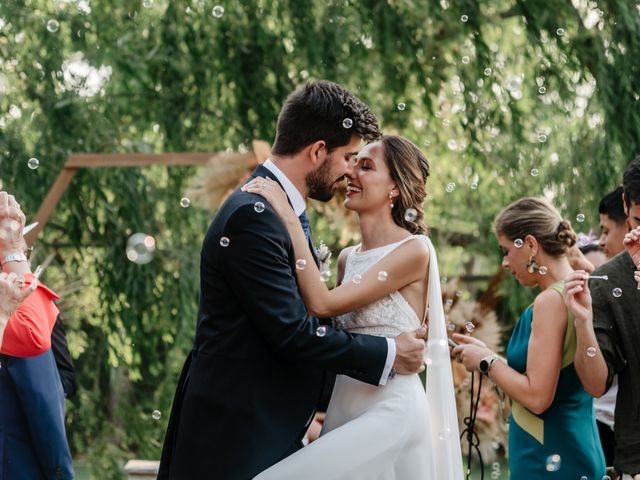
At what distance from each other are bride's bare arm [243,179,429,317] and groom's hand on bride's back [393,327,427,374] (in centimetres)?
19

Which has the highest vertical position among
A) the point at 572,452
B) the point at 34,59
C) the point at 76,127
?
the point at 34,59

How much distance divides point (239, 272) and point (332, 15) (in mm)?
4551

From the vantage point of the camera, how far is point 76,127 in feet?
24.4

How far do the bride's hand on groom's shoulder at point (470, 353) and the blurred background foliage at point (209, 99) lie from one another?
343 centimetres

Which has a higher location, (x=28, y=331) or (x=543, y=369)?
(x=28, y=331)

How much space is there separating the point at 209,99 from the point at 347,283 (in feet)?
14.5

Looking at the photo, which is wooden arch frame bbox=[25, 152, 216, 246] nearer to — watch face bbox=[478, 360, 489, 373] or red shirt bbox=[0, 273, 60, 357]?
red shirt bbox=[0, 273, 60, 357]

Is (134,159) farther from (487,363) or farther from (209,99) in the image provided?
(487,363)

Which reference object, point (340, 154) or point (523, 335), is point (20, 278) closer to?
point (340, 154)

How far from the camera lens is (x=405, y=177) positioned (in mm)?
3654

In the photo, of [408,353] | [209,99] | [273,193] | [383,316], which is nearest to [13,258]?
[273,193]

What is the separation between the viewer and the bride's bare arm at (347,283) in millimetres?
3207

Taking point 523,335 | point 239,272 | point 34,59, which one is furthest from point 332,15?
point 239,272

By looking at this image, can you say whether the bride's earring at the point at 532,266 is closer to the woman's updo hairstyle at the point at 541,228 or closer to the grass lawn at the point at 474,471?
the woman's updo hairstyle at the point at 541,228
